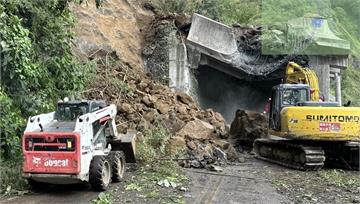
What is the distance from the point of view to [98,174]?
28.3ft

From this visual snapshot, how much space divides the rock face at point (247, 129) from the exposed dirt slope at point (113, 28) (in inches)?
168

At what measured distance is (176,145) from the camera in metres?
13.2

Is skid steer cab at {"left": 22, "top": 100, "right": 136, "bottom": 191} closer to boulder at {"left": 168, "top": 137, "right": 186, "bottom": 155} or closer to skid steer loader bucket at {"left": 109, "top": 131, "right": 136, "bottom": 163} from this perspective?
skid steer loader bucket at {"left": 109, "top": 131, "right": 136, "bottom": 163}

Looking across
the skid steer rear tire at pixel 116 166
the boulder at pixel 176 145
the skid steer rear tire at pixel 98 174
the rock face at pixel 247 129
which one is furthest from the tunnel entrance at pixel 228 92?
the skid steer rear tire at pixel 98 174

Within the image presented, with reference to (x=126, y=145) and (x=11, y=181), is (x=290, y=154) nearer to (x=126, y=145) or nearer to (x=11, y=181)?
(x=126, y=145)

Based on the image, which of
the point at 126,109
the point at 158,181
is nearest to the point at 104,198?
the point at 158,181

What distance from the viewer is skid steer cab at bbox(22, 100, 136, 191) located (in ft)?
27.1

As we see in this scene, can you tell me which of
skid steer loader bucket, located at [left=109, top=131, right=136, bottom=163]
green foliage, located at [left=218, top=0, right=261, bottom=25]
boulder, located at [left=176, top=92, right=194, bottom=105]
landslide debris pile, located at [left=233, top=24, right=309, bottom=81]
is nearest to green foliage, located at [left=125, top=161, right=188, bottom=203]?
skid steer loader bucket, located at [left=109, top=131, right=136, bottom=163]

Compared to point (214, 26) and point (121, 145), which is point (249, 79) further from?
point (121, 145)

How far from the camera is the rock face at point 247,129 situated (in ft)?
58.7

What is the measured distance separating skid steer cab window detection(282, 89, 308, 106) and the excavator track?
117 centimetres

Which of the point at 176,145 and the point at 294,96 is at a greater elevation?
the point at 294,96

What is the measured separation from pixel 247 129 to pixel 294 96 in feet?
12.2

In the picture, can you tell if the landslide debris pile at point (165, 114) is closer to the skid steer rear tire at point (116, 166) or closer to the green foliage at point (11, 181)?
the skid steer rear tire at point (116, 166)
